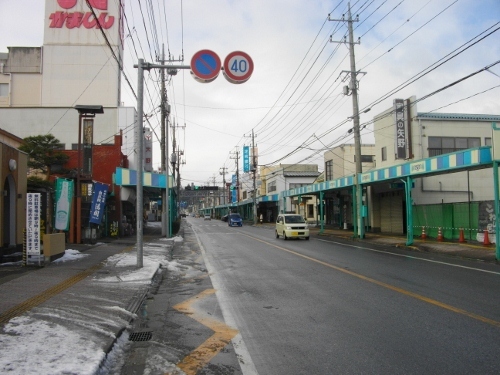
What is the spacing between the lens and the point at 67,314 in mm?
6961

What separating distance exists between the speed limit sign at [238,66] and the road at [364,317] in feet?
17.3

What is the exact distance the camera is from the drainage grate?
6180 millimetres

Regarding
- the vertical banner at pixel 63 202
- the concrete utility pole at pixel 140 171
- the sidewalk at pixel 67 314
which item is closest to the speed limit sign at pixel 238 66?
the concrete utility pole at pixel 140 171

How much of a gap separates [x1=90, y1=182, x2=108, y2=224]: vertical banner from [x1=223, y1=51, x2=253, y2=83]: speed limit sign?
13654 mm

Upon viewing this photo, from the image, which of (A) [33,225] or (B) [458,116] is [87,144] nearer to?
(A) [33,225]

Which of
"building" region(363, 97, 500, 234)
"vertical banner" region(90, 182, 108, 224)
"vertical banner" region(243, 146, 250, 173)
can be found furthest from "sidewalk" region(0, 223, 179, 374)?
"vertical banner" region(243, 146, 250, 173)

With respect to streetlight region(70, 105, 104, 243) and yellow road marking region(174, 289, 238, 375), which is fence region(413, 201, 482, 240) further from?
streetlight region(70, 105, 104, 243)

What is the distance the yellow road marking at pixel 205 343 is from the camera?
16.5 ft

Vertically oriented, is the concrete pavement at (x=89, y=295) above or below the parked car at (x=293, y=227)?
below

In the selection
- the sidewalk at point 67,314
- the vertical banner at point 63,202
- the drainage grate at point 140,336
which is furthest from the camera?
the vertical banner at point 63,202

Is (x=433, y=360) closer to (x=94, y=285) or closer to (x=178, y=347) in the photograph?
(x=178, y=347)

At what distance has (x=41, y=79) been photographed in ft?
168

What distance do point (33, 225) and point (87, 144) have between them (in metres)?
10.9

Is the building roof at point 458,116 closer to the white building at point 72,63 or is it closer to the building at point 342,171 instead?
the building at point 342,171
